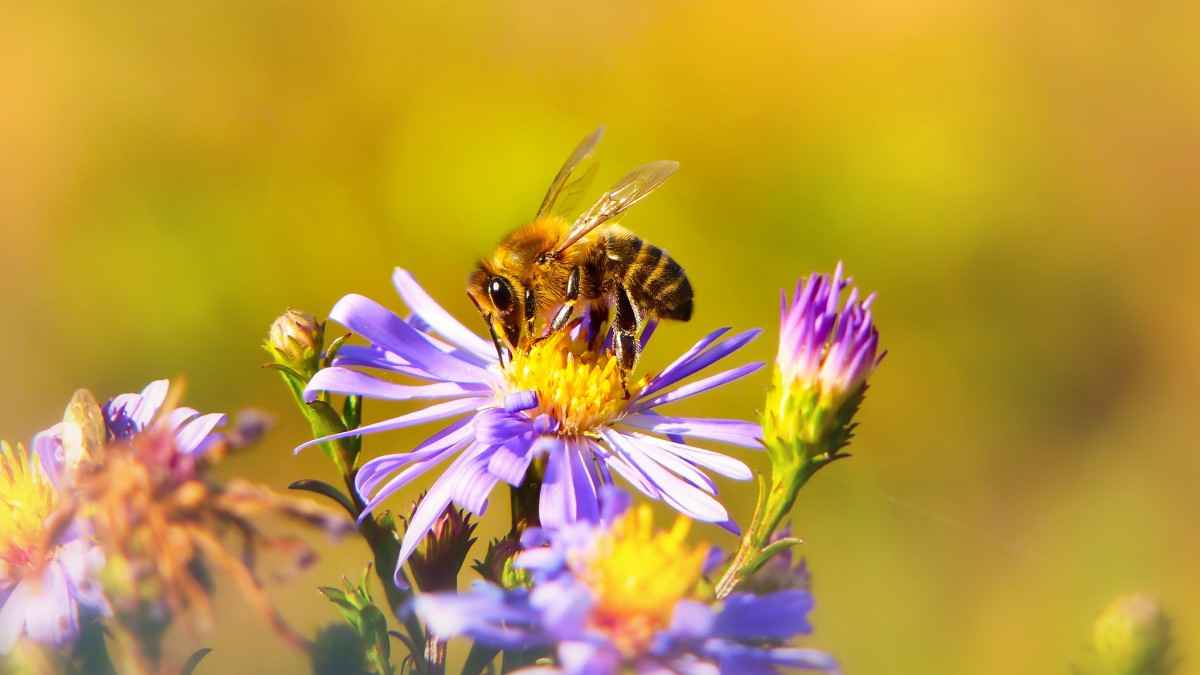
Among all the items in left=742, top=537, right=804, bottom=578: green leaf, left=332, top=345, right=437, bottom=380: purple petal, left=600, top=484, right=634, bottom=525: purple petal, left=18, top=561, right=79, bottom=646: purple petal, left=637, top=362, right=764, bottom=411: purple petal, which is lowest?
left=18, top=561, right=79, bottom=646: purple petal

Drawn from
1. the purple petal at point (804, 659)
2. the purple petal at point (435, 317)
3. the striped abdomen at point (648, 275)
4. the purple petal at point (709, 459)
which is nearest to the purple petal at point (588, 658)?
the purple petal at point (804, 659)

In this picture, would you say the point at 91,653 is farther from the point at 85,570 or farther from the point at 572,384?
the point at 572,384

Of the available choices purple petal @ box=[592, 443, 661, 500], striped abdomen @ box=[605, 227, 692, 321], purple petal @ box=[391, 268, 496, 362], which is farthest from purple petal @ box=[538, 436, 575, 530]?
striped abdomen @ box=[605, 227, 692, 321]

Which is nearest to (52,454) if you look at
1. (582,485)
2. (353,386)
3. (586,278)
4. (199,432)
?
(199,432)

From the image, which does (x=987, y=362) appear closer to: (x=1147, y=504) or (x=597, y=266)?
(x=1147, y=504)

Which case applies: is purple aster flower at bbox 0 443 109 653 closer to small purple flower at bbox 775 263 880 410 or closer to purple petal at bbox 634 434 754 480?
purple petal at bbox 634 434 754 480

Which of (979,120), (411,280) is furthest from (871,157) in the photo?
(411,280)

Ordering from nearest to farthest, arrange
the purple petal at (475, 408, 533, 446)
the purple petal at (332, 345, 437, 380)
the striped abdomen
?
1. the purple petal at (475, 408, 533, 446)
2. the purple petal at (332, 345, 437, 380)
3. the striped abdomen

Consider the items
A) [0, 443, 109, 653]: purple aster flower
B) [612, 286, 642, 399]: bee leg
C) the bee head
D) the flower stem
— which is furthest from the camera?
the bee head
